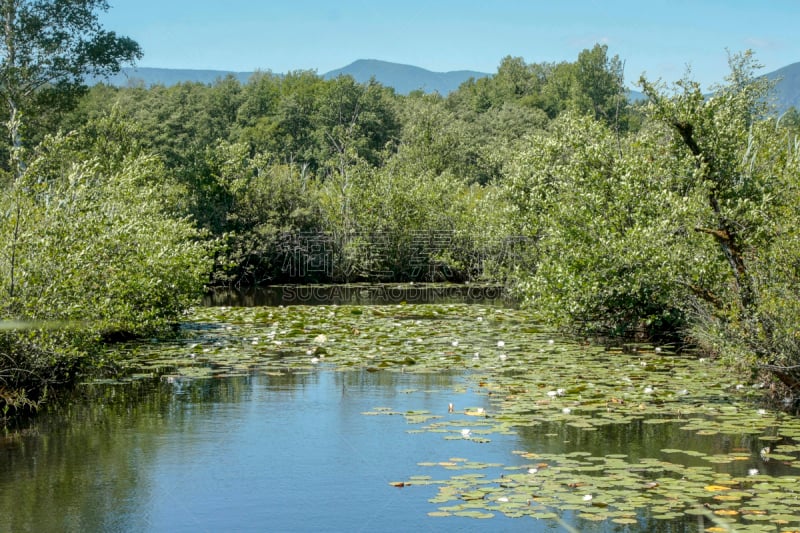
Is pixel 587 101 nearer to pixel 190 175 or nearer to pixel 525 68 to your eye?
pixel 525 68

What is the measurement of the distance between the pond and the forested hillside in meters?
0.99

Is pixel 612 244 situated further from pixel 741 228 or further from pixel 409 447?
pixel 409 447

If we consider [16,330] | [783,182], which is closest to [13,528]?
[16,330]

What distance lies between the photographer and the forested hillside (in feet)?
33.6

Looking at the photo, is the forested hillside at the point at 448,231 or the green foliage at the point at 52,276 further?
the forested hillside at the point at 448,231

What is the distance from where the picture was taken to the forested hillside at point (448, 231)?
33.6 ft

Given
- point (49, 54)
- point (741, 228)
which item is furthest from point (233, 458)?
point (49, 54)

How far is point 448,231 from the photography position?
33531 mm

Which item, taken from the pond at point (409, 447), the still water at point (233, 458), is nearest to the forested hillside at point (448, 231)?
the pond at point (409, 447)

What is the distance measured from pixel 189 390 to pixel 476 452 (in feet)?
15.9

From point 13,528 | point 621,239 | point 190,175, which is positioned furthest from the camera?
point 190,175

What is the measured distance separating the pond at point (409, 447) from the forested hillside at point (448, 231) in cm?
99

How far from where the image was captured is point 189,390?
11.8m

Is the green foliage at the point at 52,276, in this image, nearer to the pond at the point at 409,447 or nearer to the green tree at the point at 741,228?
the pond at the point at 409,447
